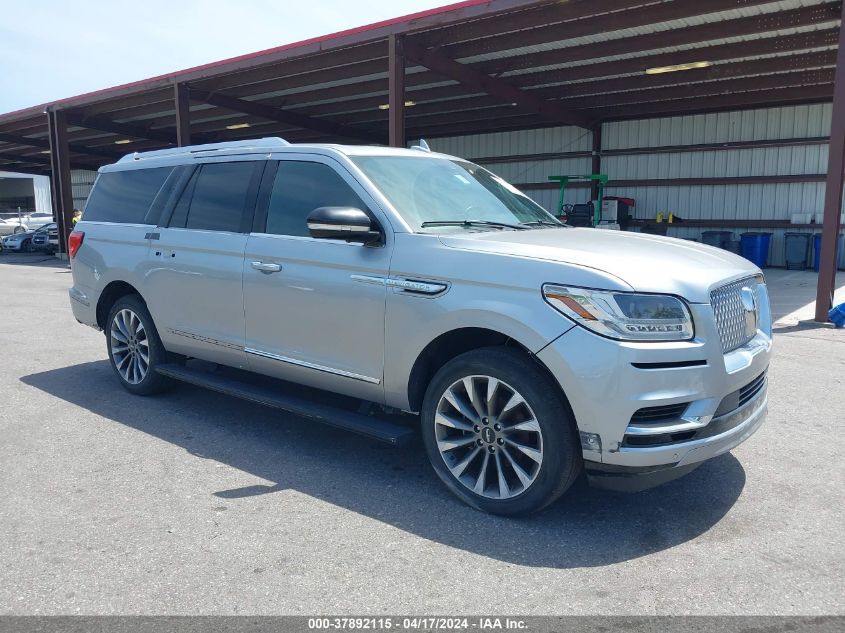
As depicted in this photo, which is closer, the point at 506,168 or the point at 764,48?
the point at 764,48

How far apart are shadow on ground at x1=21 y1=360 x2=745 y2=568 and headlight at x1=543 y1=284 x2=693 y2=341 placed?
3.29 ft

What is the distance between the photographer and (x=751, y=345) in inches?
142

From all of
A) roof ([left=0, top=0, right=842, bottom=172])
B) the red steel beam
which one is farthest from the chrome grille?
the red steel beam

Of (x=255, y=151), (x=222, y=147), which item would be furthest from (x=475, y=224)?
(x=222, y=147)

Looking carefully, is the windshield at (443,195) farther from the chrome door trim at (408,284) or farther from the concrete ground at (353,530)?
the concrete ground at (353,530)

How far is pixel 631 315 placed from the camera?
307 cm

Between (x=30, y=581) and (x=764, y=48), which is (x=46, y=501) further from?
(x=764, y=48)

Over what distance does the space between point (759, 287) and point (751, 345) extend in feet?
1.63

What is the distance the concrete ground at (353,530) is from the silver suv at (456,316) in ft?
1.06

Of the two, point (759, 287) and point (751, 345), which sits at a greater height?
point (759, 287)

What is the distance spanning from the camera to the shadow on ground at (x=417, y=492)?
326cm

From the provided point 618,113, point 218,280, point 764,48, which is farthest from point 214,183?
point 618,113

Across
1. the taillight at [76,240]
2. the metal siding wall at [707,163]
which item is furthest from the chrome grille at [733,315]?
the metal siding wall at [707,163]

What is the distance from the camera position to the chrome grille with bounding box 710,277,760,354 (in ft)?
10.8
